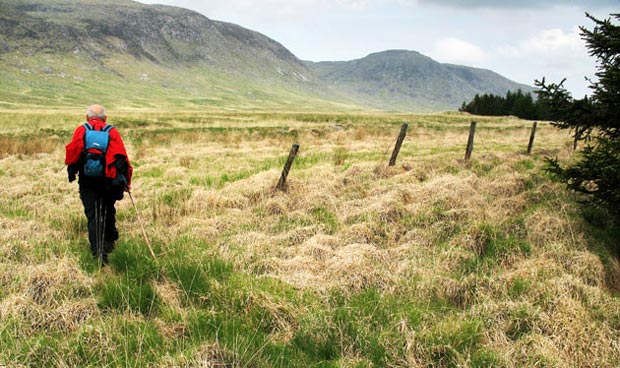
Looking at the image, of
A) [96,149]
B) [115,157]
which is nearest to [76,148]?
[96,149]

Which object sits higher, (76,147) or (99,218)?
(76,147)

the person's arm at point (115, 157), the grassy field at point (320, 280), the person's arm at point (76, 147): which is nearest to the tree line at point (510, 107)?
the grassy field at point (320, 280)

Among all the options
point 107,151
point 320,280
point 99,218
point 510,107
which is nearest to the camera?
point 320,280

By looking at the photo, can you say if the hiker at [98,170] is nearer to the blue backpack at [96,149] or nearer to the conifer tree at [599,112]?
the blue backpack at [96,149]

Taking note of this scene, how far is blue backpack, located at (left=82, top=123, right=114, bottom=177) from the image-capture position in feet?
20.0

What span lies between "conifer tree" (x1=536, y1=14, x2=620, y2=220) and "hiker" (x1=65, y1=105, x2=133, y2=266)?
7495 millimetres

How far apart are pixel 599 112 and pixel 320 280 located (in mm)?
5960

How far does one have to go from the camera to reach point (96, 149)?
610cm

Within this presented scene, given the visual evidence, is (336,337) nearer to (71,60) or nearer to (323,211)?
(323,211)

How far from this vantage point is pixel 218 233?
7402mm

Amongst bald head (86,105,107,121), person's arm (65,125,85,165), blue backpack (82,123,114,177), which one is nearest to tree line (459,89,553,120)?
bald head (86,105,107,121)

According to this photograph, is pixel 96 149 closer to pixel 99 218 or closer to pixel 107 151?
pixel 107 151

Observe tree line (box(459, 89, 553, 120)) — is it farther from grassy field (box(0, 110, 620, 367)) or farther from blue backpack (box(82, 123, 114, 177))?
blue backpack (box(82, 123, 114, 177))

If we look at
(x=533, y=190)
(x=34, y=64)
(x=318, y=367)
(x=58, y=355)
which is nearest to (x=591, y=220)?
(x=533, y=190)
